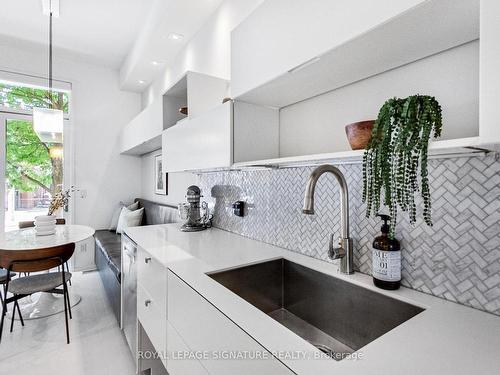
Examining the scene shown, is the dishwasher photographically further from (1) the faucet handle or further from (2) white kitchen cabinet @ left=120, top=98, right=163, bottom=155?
(1) the faucet handle

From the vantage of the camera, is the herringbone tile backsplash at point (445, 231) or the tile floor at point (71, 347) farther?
the tile floor at point (71, 347)

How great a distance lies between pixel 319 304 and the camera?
1172mm

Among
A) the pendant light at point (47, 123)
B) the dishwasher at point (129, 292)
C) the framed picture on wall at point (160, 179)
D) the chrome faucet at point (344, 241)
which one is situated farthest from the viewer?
the framed picture on wall at point (160, 179)

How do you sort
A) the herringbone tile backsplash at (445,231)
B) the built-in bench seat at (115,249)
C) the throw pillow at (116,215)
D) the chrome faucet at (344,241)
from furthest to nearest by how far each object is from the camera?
the throw pillow at (116,215)
the built-in bench seat at (115,249)
the chrome faucet at (344,241)
the herringbone tile backsplash at (445,231)

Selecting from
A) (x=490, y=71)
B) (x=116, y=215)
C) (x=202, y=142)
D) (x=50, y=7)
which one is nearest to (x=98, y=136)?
(x=116, y=215)

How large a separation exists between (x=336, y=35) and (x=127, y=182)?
4130 millimetres

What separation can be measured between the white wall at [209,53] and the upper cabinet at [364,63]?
62 cm

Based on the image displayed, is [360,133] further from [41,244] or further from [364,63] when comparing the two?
[41,244]

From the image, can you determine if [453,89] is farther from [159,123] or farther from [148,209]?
[148,209]

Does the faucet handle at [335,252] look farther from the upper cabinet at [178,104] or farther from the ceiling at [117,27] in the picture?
the ceiling at [117,27]

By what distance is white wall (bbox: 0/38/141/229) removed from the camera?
12.9 ft

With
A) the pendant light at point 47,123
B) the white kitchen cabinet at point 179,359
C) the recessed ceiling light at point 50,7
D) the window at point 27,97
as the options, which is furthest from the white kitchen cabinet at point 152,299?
the window at point 27,97

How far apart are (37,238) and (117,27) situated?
2390 millimetres

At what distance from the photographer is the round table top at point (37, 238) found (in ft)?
6.97
